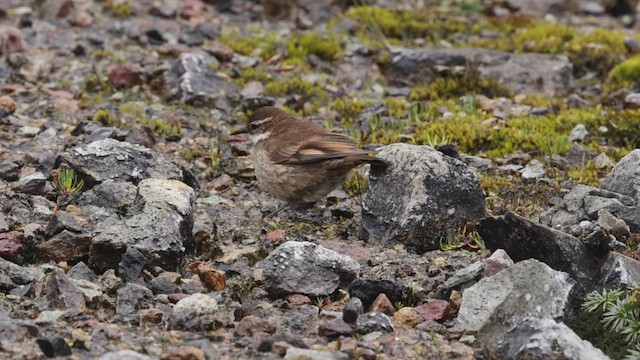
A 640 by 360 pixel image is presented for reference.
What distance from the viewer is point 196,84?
13.4 m

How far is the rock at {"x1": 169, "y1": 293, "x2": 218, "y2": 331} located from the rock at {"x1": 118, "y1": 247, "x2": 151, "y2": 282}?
78 centimetres

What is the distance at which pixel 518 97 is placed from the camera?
1409cm

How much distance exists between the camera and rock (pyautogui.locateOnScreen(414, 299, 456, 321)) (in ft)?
24.8

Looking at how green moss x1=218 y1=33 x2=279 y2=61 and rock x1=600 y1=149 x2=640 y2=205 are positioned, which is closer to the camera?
rock x1=600 y1=149 x2=640 y2=205

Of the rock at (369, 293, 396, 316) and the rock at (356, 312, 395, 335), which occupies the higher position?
the rock at (356, 312, 395, 335)

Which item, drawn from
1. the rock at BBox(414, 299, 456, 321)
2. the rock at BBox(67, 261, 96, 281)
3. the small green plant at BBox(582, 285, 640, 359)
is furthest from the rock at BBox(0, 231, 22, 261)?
the small green plant at BBox(582, 285, 640, 359)

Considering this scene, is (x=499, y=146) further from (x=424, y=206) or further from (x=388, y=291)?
(x=388, y=291)

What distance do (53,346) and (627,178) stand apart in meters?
5.81

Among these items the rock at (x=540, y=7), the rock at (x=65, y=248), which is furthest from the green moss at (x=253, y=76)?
the rock at (x=540, y=7)

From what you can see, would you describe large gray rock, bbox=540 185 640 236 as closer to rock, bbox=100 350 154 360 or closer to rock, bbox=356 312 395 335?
rock, bbox=356 312 395 335

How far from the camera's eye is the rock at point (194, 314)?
280 inches

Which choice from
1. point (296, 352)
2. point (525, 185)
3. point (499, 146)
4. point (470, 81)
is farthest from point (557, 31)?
point (296, 352)

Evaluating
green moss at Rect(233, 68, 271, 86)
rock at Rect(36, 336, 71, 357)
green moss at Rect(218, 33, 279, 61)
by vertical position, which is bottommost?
green moss at Rect(218, 33, 279, 61)

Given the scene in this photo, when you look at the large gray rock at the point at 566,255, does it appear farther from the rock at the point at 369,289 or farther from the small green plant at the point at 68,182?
the small green plant at the point at 68,182
